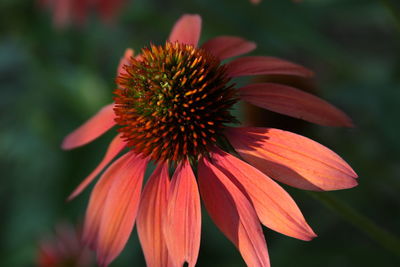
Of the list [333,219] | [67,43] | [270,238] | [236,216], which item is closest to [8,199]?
[67,43]

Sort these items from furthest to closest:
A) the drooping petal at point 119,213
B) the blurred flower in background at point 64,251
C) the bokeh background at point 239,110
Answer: the blurred flower in background at point 64,251, the bokeh background at point 239,110, the drooping petal at point 119,213

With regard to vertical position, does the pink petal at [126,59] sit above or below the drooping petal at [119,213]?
above

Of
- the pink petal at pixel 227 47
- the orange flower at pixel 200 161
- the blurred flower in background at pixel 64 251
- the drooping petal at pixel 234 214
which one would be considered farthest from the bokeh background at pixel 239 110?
the drooping petal at pixel 234 214

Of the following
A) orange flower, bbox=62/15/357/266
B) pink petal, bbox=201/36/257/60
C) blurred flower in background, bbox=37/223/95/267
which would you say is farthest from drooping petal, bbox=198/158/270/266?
blurred flower in background, bbox=37/223/95/267

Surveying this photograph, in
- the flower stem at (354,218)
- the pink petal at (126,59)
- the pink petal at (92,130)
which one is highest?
the pink petal at (126,59)

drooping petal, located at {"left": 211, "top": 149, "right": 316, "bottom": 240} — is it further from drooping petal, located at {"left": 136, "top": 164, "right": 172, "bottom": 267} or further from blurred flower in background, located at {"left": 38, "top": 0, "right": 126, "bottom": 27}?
blurred flower in background, located at {"left": 38, "top": 0, "right": 126, "bottom": 27}

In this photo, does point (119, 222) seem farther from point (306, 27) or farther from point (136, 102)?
point (306, 27)

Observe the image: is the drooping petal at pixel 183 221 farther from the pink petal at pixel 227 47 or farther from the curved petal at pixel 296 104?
the pink petal at pixel 227 47

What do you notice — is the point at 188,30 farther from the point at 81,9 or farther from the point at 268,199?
the point at 81,9

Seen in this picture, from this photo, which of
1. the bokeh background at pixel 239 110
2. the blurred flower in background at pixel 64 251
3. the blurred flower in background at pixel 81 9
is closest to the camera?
the bokeh background at pixel 239 110
